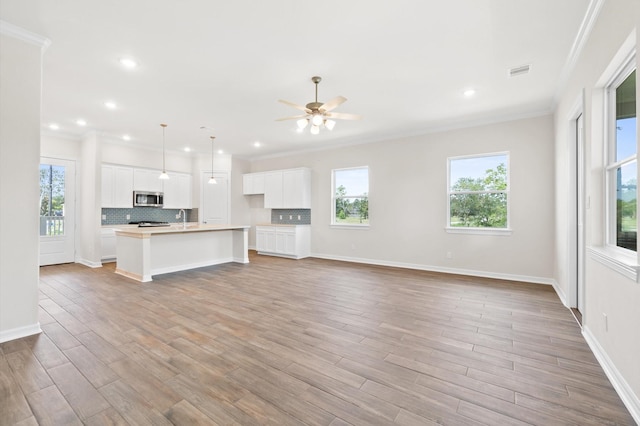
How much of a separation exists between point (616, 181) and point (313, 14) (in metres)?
2.93

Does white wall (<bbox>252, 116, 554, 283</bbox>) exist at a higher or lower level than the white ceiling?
lower

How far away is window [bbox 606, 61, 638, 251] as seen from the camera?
2.10m

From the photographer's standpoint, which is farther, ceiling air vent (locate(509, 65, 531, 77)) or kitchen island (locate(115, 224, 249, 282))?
kitchen island (locate(115, 224, 249, 282))

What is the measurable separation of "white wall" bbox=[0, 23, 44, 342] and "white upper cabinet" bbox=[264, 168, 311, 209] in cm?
522

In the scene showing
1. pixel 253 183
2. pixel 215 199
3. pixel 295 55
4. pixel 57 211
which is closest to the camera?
pixel 295 55

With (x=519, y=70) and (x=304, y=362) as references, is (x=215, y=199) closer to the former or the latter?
(x=304, y=362)

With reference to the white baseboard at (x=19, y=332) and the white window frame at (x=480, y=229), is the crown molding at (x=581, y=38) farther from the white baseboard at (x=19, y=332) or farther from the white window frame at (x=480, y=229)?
the white baseboard at (x=19, y=332)

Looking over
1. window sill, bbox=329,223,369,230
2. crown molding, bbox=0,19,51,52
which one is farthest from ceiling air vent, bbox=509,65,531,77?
crown molding, bbox=0,19,51,52

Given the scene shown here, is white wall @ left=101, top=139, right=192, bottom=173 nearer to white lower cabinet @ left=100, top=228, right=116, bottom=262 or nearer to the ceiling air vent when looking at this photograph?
white lower cabinet @ left=100, top=228, right=116, bottom=262

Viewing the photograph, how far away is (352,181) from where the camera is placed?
23.1 ft

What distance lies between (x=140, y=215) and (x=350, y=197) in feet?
18.3

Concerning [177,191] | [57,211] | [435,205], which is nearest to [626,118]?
[435,205]

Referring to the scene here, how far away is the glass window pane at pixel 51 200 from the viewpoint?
6016mm

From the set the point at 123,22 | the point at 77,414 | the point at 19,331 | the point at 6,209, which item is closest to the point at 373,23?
the point at 123,22
